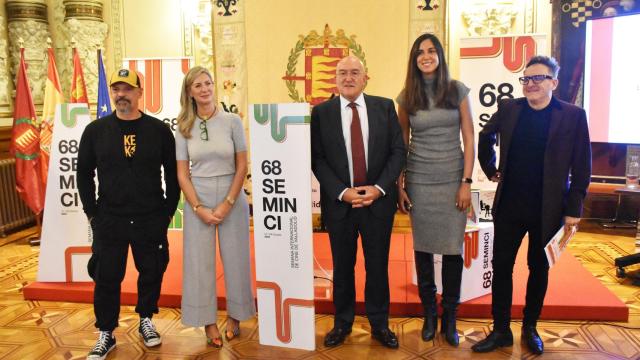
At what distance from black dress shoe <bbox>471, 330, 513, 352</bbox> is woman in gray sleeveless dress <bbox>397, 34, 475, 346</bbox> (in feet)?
0.42

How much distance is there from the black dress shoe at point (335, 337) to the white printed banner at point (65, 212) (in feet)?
6.45

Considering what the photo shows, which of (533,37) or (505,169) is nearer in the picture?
(505,169)

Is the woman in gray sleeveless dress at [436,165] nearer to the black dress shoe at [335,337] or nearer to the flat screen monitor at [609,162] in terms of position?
the black dress shoe at [335,337]

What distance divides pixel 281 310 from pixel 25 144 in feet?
12.6

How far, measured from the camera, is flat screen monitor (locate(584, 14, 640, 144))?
5105mm

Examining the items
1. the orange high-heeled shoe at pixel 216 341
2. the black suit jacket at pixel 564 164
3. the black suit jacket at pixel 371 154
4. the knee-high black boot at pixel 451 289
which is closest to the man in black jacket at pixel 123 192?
the orange high-heeled shoe at pixel 216 341

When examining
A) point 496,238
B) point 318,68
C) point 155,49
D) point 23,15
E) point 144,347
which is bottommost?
point 144,347

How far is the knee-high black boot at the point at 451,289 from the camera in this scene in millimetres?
2805

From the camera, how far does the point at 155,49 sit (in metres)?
5.93

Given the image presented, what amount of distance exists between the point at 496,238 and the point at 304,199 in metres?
1.04

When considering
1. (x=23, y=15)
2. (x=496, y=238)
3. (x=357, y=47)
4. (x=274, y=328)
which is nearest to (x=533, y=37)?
(x=357, y=47)

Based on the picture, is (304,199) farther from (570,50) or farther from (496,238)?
(570,50)

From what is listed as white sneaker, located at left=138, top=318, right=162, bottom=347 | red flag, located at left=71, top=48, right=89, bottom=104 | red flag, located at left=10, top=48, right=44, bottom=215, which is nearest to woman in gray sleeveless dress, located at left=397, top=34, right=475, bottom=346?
white sneaker, located at left=138, top=318, right=162, bottom=347

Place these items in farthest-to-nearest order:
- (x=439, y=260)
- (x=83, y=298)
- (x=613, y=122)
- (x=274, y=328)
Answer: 1. (x=613, y=122)
2. (x=83, y=298)
3. (x=439, y=260)
4. (x=274, y=328)
